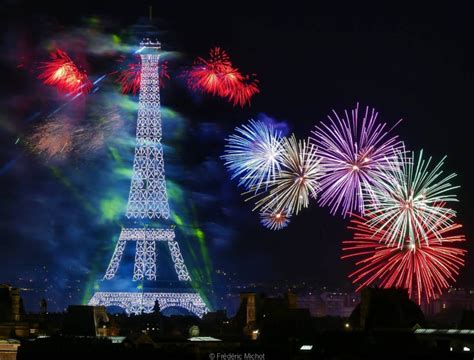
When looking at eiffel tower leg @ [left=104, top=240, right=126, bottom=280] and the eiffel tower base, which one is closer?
eiffel tower leg @ [left=104, top=240, right=126, bottom=280]

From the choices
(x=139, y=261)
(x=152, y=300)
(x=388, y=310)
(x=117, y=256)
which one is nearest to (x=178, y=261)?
(x=139, y=261)

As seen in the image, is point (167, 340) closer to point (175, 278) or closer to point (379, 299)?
point (379, 299)

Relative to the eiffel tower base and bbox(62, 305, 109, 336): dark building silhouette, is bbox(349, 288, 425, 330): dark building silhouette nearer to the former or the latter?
bbox(62, 305, 109, 336): dark building silhouette

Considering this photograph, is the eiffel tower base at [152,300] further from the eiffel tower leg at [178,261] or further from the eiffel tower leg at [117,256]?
the eiffel tower leg at [117,256]

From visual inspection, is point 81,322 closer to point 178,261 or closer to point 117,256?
point 117,256

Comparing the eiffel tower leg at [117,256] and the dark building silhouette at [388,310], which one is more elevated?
the eiffel tower leg at [117,256]

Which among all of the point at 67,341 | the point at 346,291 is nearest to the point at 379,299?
the point at 67,341

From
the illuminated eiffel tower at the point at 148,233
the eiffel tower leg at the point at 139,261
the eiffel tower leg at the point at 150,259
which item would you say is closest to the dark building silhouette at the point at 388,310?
the illuminated eiffel tower at the point at 148,233

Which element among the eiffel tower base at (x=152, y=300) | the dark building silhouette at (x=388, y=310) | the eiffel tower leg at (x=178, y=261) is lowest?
the dark building silhouette at (x=388, y=310)

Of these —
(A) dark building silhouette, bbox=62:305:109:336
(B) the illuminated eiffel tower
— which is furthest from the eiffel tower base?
(A) dark building silhouette, bbox=62:305:109:336
